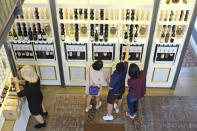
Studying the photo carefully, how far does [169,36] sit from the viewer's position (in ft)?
14.7

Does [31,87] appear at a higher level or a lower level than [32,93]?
higher

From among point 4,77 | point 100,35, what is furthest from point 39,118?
point 100,35

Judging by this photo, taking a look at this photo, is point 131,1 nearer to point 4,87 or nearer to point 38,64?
point 38,64

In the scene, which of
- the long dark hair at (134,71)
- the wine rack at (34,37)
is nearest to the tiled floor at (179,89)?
the wine rack at (34,37)

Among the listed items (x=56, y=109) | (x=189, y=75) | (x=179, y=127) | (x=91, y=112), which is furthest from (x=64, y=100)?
(x=189, y=75)

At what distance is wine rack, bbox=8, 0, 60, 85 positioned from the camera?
422 centimetres

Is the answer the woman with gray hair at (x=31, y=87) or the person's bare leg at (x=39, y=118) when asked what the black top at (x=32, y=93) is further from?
the person's bare leg at (x=39, y=118)

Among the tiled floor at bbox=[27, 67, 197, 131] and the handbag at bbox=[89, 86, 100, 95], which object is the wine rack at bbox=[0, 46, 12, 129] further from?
the handbag at bbox=[89, 86, 100, 95]

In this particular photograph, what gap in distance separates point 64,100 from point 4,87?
4.11ft

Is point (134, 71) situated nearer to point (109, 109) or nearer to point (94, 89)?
point (94, 89)

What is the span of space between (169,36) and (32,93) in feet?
9.00

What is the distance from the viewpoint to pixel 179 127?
4293 millimetres

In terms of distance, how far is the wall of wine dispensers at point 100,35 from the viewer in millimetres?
4176

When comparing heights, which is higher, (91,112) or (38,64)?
(38,64)
